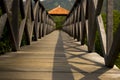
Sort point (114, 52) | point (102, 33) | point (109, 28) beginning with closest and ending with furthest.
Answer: point (114, 52), point (109, 28), point (102, 33)

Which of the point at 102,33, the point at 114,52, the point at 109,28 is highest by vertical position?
the point at 109,28

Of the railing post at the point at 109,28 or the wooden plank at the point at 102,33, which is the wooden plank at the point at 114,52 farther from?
the wooden plank at the point at 102,33

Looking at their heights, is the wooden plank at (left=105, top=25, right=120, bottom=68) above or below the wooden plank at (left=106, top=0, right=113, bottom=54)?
below

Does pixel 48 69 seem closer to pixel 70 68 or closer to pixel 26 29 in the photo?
pixel 70 68

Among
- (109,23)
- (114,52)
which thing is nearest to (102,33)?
(109,23)

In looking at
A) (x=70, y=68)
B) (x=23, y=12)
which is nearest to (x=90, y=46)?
(x=23, y=12)

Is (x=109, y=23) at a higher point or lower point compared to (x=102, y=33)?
higher

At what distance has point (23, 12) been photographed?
6.79m

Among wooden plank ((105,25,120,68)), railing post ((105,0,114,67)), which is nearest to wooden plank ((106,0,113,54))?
railing post ((105,0,114,67))

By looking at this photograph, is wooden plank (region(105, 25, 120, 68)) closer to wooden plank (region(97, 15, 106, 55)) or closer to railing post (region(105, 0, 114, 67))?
railing post (region(105, 0, 114, 67))

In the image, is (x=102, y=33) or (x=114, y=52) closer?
(x=114, y=52)

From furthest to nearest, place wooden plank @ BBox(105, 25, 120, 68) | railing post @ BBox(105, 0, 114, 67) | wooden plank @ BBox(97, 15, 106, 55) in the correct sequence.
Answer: wooden plank @ BBox(97, 15, 106, 55), railing post @ BBox(105, 0, 114, 67), wooden plank @ BBox(105, 25, 120, 68)

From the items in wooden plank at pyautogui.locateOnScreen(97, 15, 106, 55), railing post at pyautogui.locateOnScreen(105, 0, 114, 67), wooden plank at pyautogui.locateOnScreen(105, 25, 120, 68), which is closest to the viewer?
wooden plank at pyautogui.locateOnScreen(105, 25, 120, 68)

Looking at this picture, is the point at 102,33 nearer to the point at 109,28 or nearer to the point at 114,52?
the point at 109,28
